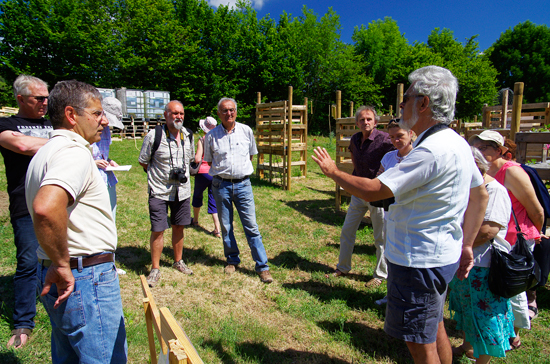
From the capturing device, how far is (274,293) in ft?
13.0

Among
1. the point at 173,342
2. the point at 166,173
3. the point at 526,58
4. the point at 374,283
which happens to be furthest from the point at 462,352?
the point at 526,58

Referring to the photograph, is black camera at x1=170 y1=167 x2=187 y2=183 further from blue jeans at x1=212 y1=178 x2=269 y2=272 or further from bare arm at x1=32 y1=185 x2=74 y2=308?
bare arm at x1=32 y1=185 x2=74 y2=308

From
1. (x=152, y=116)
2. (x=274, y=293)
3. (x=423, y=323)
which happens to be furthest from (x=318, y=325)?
(x=152, y=116)

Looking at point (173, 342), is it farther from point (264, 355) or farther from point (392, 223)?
point (264, 355)

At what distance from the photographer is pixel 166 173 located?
4000mm

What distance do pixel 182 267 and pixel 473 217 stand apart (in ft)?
11.6

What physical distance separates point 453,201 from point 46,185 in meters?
2.04

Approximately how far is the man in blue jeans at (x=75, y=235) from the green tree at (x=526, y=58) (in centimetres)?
4789

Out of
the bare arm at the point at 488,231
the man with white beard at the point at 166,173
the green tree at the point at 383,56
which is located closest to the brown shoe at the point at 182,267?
the man with white beard at the point at 166,173

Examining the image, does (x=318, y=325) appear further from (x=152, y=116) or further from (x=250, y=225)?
(x=152, y=116)

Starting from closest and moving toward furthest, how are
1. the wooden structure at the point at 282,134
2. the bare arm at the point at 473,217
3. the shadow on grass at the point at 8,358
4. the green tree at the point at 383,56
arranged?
the bare arm at the point at 473,217
the shadow on grass at the point at 8,358
the wooden structure at the point at 282,134
the green tree at the point at 383,56

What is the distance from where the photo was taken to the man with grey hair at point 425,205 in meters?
1.75

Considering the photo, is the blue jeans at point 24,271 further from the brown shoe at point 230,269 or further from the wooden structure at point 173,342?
the brown shoe at point 230,269

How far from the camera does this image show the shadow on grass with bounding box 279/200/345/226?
693 cm
